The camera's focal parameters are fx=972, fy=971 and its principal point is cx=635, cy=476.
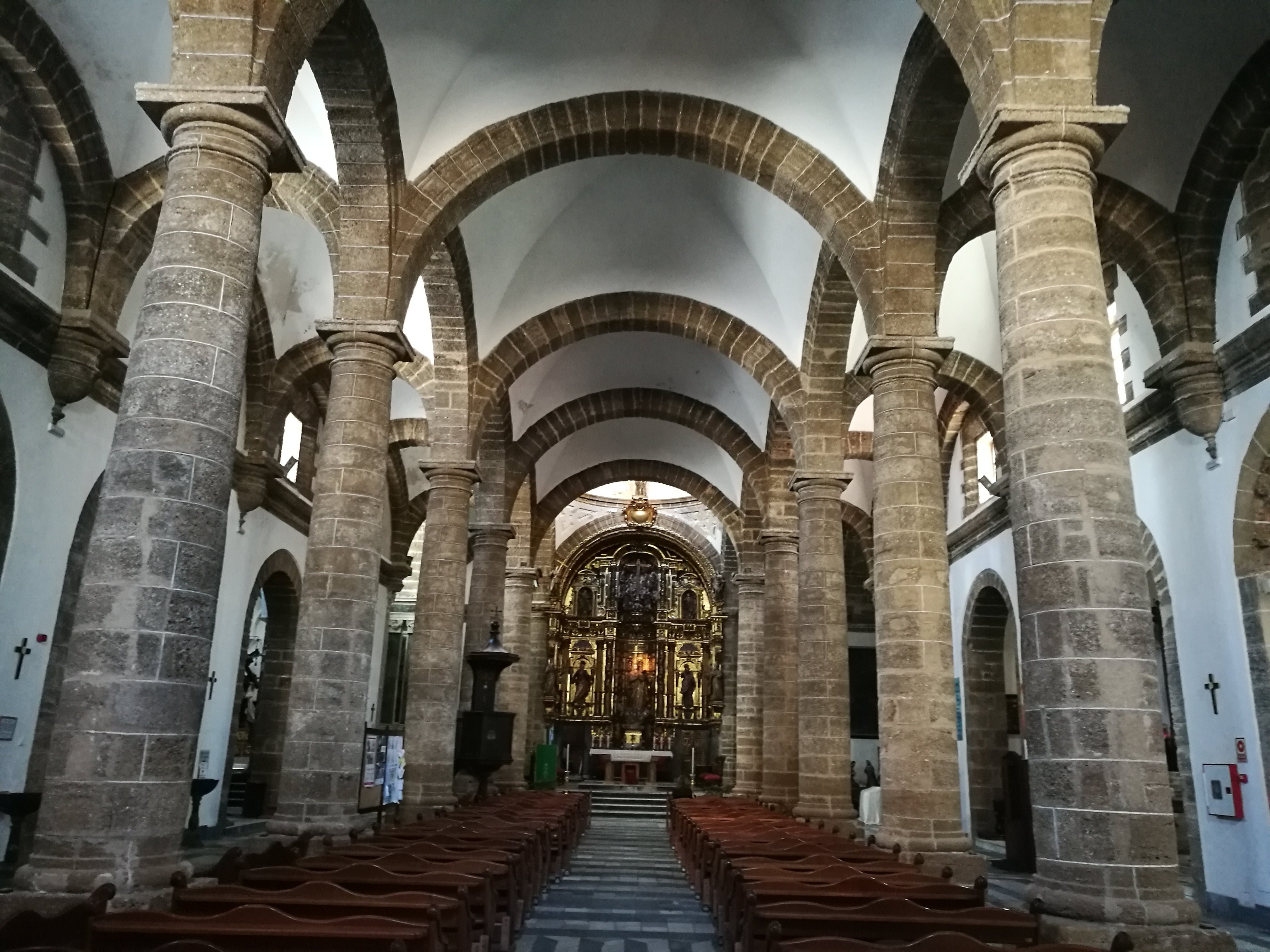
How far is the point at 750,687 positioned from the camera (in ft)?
68.7

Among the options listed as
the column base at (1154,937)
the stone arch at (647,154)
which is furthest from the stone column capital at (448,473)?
the column base at (1154,937)

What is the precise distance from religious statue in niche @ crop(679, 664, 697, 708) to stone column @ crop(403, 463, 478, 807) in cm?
1825

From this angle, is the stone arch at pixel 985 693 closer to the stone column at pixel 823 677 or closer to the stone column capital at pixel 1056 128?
the stone column at pixel 823 677

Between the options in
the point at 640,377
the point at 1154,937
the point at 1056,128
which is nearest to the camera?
the point at 1154,937

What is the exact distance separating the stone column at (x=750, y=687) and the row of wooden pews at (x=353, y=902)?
11.2m

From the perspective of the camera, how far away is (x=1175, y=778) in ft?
53.6

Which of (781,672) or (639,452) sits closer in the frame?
(781,672)

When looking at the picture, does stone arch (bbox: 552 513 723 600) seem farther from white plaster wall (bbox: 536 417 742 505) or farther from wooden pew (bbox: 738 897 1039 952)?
wooden pew (bbox: 738 897 1039 952)

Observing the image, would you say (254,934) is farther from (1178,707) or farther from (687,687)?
(687,687)

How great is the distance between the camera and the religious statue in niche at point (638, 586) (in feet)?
108

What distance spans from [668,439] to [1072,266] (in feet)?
59.7

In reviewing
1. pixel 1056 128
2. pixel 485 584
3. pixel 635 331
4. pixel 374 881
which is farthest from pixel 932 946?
pixel 485 584

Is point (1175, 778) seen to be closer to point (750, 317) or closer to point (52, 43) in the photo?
point (750, 317)

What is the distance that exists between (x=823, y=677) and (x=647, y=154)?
7.07m
